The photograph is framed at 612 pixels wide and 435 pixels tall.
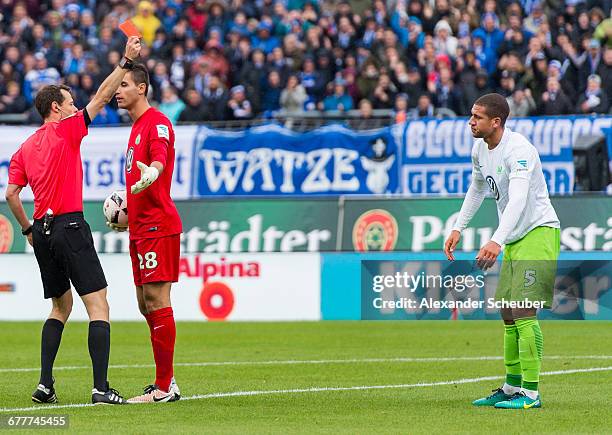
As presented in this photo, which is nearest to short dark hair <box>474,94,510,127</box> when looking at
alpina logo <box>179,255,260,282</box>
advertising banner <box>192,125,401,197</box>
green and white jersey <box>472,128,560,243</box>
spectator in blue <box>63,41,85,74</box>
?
green and white jersey <box>472,128,560,243</box>

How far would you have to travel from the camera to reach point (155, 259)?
401 inches

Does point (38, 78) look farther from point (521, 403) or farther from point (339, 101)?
point (521, 403)

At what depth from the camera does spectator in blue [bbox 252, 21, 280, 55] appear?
28469 millimetres

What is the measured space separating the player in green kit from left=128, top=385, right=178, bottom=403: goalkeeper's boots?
2.26m

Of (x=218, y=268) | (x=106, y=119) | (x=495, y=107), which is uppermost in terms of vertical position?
(x=106, y=119)

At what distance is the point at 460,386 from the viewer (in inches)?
443

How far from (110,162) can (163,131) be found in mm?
14140

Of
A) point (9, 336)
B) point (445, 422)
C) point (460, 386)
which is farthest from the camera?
point (9, 336)

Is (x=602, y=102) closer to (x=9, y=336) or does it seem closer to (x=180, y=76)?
(x=180, y=76)

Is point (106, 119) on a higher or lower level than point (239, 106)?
lower


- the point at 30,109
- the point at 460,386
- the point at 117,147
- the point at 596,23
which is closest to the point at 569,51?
the point at 596,23

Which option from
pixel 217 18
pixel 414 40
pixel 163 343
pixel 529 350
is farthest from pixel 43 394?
pixel 217 18

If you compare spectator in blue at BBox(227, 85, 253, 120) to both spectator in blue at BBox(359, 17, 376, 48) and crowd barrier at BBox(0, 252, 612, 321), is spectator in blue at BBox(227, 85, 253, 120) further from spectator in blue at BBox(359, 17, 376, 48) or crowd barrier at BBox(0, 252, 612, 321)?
crowd barrier at BBox(0, 252, 612, 321)

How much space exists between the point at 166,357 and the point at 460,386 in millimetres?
2521
